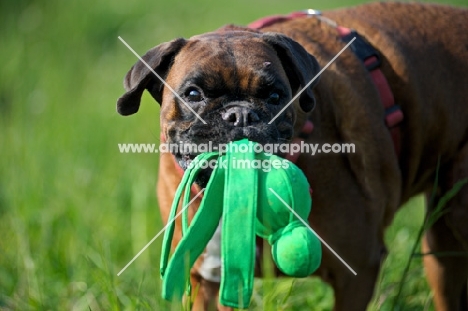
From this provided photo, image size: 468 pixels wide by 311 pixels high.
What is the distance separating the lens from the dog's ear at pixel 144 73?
3.21 metres

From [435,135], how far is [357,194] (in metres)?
0.75

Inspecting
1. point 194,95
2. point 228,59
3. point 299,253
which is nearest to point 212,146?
point 194,95

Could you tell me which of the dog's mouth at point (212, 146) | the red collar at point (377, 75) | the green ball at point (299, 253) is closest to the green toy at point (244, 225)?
the green ball at point (299, 253)

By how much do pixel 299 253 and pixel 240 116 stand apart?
2.26 ft

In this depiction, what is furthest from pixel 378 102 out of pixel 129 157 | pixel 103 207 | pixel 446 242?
pixel 129 157

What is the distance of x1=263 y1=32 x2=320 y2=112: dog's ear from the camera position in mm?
3201

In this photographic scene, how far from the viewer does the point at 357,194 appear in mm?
3541

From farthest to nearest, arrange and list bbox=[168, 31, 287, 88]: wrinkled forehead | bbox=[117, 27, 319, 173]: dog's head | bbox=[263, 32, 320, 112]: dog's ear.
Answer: bbox=[263, 32, 320, 112]: dog's ear < bbox=[168, 31, 287, 88]: wrinkled forehead < bbox=[117, 27, 319, 173]: dog's head

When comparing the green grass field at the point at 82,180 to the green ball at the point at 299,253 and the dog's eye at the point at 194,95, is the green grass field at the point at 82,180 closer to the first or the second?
the green ball at the point at 299,253

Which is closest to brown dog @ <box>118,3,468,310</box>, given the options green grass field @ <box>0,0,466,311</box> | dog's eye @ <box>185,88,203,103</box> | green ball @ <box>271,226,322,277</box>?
dog's eye @ <box>185,88,203,103</box>

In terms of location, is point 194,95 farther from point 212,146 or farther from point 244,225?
point 244,225

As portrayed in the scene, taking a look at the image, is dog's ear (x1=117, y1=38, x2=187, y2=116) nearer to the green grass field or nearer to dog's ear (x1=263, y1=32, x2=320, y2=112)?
dog's ear (x1=263, y1=32, x2=320, y2=112)

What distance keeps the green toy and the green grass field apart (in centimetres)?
33

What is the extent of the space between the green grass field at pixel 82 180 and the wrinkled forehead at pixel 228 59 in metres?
0.78
